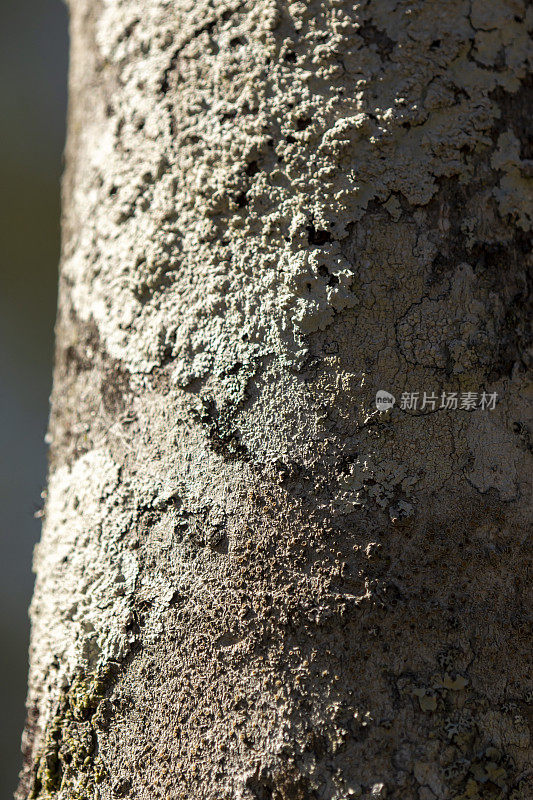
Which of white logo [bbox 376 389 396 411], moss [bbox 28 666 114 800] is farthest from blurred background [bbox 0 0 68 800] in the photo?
white logo [bbox 376 389 396 411]

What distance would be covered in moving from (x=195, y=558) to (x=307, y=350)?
214mm

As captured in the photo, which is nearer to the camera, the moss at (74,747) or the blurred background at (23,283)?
the moss at (74,747)

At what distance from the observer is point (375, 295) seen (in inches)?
24.1

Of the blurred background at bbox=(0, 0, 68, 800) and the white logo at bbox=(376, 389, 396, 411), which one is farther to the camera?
the blurred background at bbox=(0, 0, 68, 800)

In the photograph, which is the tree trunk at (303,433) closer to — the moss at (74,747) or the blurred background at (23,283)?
the moss at (74,747)

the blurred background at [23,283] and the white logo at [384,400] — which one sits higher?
the white logo at [384,400]

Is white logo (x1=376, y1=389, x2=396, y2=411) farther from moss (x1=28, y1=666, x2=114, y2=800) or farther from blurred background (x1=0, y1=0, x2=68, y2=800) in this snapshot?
blurred background (x1=0, y1=0, x2=68, y2=800)

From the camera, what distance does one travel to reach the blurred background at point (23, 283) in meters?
2.66

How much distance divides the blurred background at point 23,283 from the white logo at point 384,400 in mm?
2245

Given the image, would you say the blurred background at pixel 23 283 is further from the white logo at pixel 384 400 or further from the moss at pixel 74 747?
the white logo at pixel 384 400

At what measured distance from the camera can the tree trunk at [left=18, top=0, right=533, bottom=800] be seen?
54 centimetres

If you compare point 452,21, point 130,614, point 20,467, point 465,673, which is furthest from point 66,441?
point 20,467

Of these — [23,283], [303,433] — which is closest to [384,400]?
[303,433]

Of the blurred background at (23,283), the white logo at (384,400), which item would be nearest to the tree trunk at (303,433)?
the white logo at (384,400)
